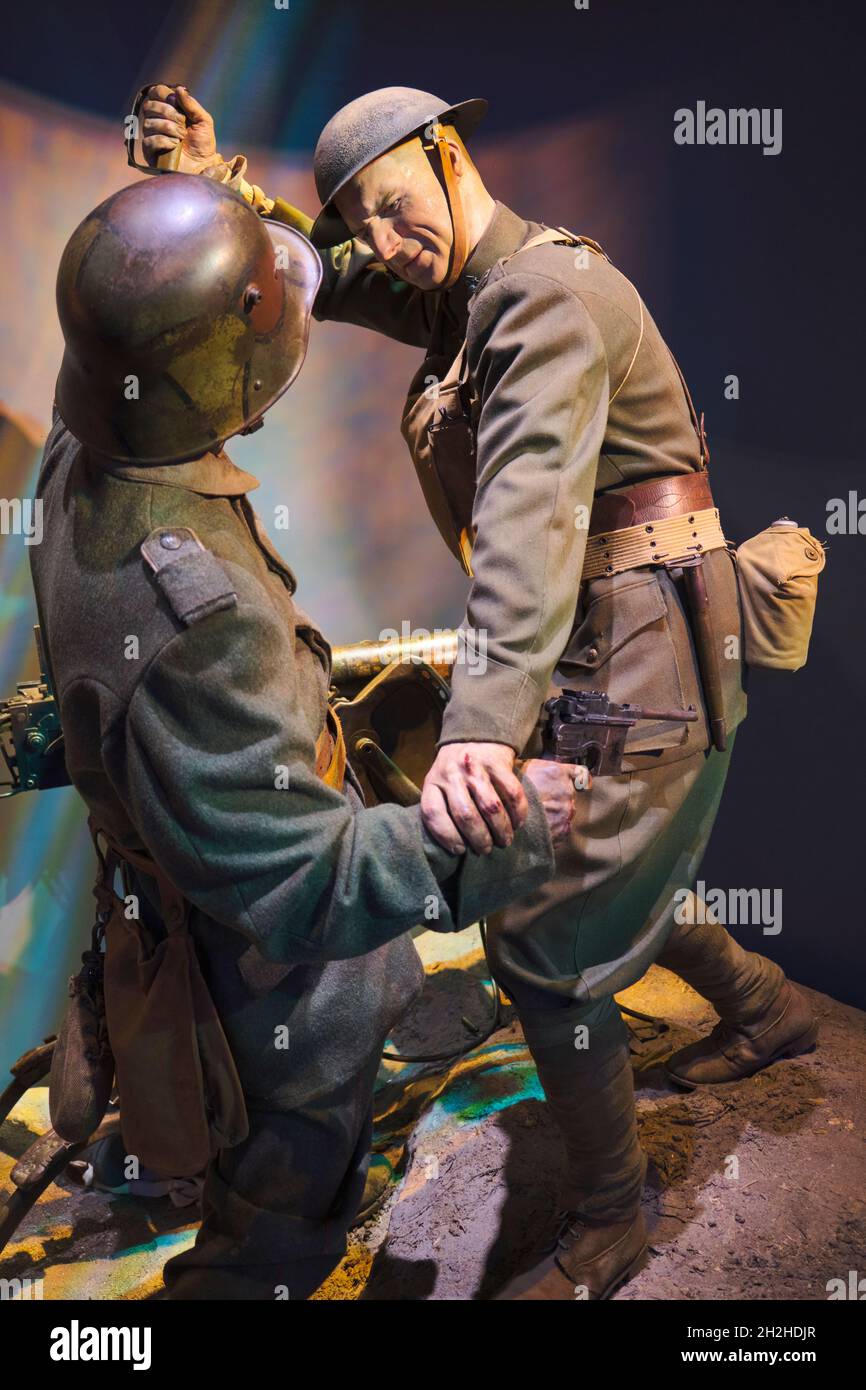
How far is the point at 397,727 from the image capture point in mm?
3148

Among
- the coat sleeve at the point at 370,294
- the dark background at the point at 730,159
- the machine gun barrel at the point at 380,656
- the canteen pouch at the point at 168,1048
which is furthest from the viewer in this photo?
the machine gun barrel at the point at 380,656

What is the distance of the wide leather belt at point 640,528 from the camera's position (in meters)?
2.25

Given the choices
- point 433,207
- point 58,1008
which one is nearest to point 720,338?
point 433,207

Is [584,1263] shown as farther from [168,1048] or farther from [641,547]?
[641,547]

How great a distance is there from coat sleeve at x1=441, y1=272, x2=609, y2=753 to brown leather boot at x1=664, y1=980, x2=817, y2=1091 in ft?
4.54

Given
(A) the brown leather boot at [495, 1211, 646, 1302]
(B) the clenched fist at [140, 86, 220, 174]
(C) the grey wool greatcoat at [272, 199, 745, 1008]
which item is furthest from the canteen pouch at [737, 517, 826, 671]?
(B) the clenched fist at [140, 86, 220, 174]

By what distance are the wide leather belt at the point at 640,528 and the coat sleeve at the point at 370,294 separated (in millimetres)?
831

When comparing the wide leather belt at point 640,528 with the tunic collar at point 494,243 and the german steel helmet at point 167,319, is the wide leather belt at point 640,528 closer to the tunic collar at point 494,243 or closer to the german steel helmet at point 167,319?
the tunic collar at point 494,243

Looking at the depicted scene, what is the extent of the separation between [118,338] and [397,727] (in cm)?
175

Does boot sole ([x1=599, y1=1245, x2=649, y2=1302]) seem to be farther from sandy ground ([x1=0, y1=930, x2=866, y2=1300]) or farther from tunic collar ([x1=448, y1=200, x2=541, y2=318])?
tunic collar ([x1=448, y1=200, x2=541, y2=318])

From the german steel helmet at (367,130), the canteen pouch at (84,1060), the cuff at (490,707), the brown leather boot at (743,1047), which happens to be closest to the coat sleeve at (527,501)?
the cuff at (490,707)

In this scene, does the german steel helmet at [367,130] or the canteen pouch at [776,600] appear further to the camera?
the canteen pouch at [776,600]

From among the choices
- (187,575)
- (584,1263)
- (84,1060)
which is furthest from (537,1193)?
(187,575)

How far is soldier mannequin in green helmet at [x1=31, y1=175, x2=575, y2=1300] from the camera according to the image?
1.51 metres
